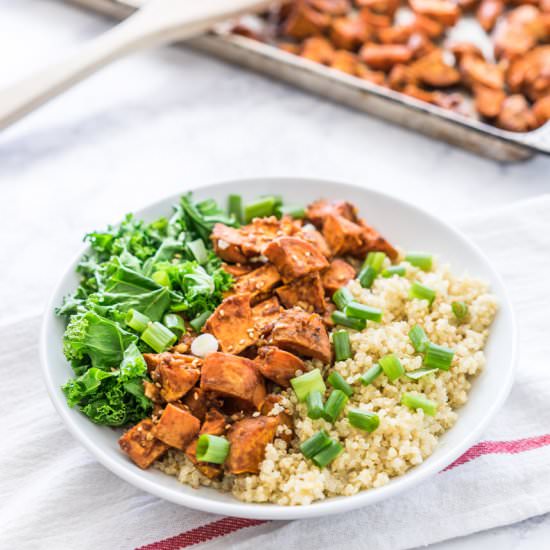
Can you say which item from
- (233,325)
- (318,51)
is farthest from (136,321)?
(318,51)

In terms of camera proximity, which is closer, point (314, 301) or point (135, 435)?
point (135, 435)

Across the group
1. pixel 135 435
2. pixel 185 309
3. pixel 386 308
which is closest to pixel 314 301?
pixel 386 308

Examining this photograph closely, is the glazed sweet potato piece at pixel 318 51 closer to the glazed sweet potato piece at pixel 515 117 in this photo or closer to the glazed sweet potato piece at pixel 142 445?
the glazed sweet potato piece at pixel 515 117

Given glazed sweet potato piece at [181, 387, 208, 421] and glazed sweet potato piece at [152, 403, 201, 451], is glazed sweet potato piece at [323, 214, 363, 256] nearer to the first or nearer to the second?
glazed sweet potato piece at [181, 387, 208, 421]

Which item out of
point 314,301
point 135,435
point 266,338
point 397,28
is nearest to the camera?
point 135,435

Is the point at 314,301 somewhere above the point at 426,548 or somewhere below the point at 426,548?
above

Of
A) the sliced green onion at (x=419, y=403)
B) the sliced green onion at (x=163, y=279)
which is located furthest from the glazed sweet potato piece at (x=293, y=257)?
the sliced green onion at (x=419, y=403)

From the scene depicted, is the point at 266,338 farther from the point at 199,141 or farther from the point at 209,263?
the point at 199,141
